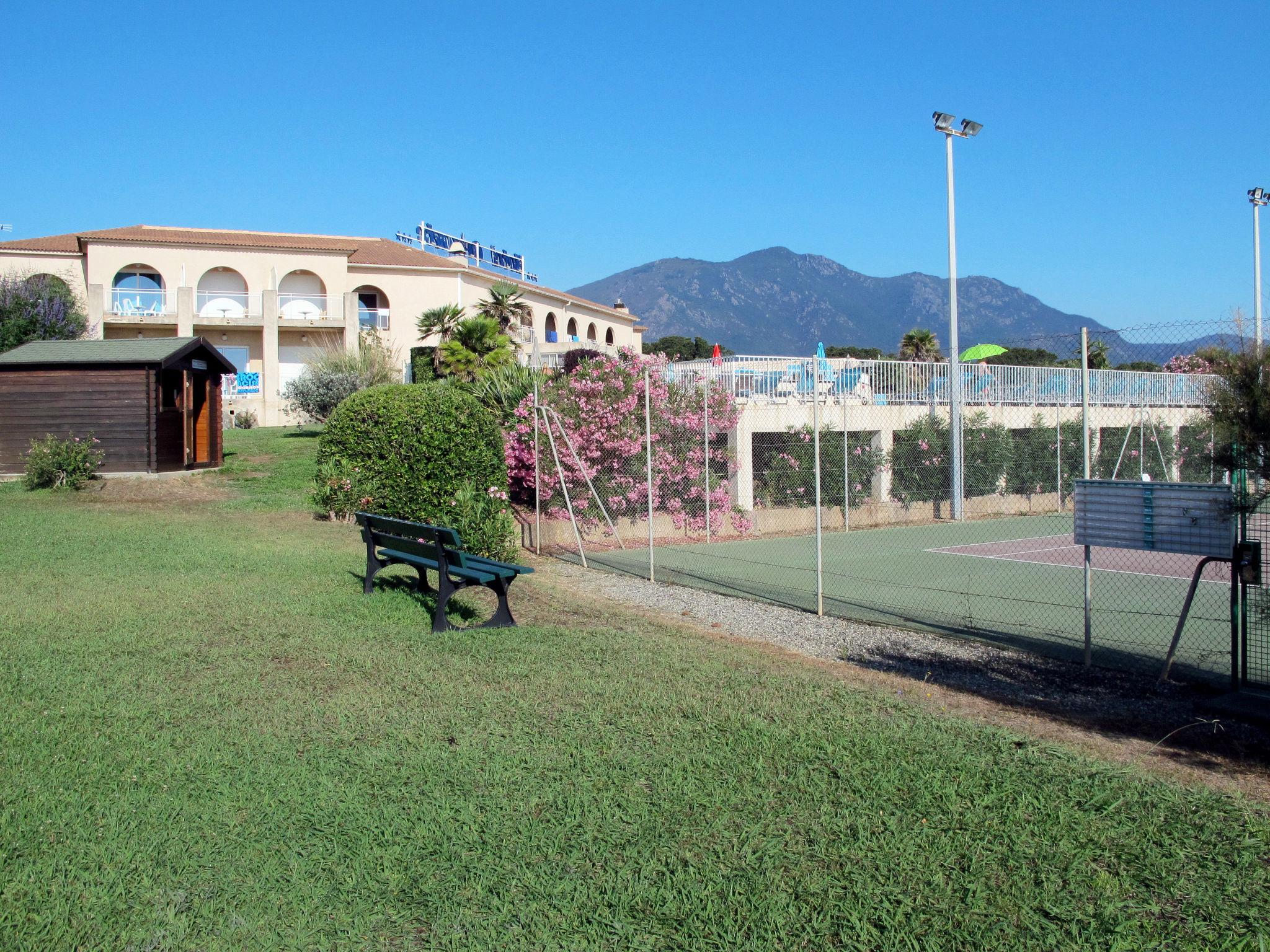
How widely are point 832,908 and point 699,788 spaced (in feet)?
3.62

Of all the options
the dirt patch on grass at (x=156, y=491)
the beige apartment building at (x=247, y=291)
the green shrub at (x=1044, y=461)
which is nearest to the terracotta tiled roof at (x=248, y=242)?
the beige apartment building at (x=247, y=291)

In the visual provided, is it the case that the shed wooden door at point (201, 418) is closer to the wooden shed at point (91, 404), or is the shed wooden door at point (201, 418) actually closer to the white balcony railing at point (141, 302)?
the wooden shed at point (91, 404)

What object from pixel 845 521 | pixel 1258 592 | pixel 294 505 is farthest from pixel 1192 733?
pixel 294 505

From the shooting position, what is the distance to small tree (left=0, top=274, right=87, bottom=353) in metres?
33.9

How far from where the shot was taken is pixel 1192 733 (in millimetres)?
5680

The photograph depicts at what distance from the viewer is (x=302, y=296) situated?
138 feet

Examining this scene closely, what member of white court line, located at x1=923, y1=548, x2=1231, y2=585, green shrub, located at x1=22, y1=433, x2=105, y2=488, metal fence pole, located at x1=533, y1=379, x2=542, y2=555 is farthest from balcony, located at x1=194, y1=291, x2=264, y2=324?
white court line, located at x1=923, y1=548, x2=1231, y2=585

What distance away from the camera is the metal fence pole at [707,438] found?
15703 mm

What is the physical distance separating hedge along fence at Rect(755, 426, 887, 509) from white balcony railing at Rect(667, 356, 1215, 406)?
3.18ft

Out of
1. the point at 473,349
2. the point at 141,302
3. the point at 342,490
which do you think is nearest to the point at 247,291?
the point at 141,302

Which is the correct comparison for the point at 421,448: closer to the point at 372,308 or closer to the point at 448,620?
the point at 448,620

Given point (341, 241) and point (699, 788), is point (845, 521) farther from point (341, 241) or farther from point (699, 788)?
point (341, 241)

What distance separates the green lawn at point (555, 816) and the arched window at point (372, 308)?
39.3 meters

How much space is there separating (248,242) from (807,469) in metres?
33.5
